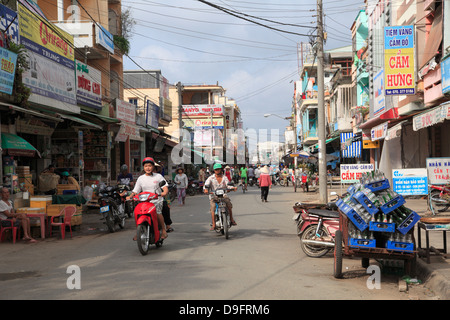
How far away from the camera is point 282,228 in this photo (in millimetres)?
12172

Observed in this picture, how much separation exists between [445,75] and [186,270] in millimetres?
10328

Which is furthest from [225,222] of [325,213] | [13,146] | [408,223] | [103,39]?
[103,39]

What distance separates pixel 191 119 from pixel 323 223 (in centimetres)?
5340

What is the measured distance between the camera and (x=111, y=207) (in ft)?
39.4

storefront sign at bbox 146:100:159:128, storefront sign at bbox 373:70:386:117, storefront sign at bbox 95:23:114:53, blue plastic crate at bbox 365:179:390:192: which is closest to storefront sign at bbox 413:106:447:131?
storefront sign at bbox 373:70:386:117

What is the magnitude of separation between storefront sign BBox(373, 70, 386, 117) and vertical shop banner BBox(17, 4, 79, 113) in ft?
43.2

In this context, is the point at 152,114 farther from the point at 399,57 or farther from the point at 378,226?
the point at 378,226

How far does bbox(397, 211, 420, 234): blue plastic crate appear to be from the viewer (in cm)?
617

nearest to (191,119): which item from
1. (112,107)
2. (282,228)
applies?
(112,107)

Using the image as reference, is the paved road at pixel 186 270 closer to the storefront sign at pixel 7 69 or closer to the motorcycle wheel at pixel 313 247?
the motorcycle wheel at pixel 313 247

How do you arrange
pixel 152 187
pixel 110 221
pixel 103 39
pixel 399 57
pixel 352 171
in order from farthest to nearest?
pixel 103 39
pixel 352 171
pixel 399 57
pixel 110 221
pixel 152 187

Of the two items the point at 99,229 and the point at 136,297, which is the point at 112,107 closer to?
the point at 99,229

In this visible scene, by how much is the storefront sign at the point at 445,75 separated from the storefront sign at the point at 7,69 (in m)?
12.1
